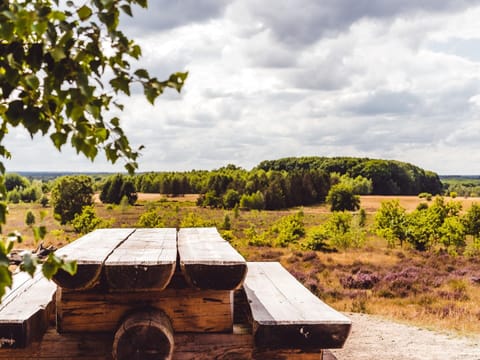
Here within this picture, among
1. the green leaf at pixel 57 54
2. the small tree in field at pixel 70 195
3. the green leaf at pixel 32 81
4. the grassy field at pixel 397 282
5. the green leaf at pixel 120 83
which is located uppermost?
the green leaf at pixel 57 54

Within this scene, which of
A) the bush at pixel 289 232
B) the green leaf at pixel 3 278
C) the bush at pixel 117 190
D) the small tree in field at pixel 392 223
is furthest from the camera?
the bush at pixel 117 190

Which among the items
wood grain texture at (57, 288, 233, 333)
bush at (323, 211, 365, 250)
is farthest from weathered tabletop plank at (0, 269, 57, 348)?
bush at (323, 211, 365, 250)

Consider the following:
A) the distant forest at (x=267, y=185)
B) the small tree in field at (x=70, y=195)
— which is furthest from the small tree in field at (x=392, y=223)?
the distant forest at (x=267, y=185)

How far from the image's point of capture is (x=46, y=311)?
→ 2143 millimetres

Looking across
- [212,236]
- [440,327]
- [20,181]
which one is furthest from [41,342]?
[20,181]

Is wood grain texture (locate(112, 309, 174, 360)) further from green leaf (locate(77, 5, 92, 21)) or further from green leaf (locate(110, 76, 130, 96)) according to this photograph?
green leaf (locate(77, 5, 92, 21))

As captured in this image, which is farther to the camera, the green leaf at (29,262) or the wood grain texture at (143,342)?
the wood grain texture at (143,342)

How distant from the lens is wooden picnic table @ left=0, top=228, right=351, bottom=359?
5.93 feet

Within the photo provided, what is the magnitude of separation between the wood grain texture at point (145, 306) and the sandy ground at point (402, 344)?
20.8 ft

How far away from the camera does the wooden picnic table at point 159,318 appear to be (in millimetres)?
1809

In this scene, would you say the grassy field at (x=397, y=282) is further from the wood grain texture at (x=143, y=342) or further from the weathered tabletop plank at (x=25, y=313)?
the wood grain texture at (x=143, y=342)

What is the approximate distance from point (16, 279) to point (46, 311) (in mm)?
817

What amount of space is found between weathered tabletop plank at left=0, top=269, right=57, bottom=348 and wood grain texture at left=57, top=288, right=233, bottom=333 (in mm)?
107

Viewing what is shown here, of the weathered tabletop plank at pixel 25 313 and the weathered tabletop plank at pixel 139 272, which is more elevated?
the weathered tabletop plank at pixel 139 272
